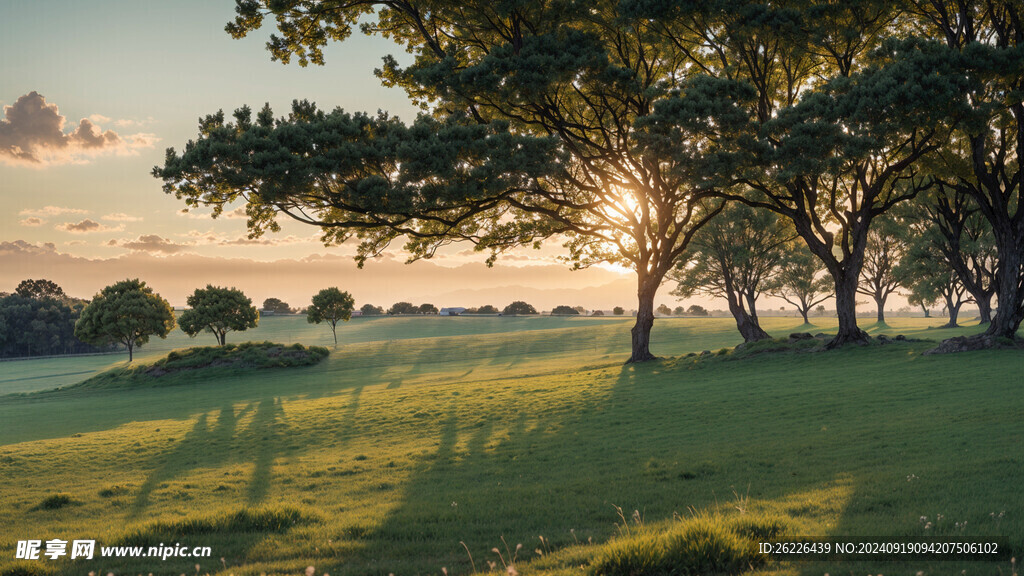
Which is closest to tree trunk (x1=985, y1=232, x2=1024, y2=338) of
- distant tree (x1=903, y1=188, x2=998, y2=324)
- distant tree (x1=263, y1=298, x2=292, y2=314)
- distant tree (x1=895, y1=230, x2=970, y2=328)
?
distant tree (x1=903, y1=188, x2=998, y2=324)

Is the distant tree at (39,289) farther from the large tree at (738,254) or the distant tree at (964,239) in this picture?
the distant tree at (964,239)

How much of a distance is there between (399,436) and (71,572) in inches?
506

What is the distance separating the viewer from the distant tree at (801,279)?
2503 inches

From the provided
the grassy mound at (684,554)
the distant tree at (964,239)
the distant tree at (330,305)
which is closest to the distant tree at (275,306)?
the distant tree at (330,305)

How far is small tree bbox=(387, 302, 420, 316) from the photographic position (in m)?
134

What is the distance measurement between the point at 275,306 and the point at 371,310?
83.4 feet

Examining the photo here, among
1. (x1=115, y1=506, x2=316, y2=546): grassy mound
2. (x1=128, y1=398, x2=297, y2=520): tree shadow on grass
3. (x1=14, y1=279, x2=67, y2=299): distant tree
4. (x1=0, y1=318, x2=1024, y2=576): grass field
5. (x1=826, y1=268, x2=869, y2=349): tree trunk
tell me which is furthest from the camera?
(x1=14, y1=279, x2=67, y2=299): distant tree

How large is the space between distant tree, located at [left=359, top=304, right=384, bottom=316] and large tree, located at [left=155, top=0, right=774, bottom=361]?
10261 centimetres

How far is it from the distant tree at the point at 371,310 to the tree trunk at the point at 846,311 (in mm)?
112085

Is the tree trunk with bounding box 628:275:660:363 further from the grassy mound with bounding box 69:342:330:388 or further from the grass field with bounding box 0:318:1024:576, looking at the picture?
the grassy mound with bounding box 69:342:330:388

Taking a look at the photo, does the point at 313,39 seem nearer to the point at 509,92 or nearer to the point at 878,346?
the point at 509,92

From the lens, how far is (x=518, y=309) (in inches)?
5157

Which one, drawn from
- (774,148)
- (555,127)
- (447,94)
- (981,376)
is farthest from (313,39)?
(981,376)

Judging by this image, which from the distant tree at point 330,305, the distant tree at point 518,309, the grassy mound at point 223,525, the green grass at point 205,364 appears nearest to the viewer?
the grassy mound at point 223,525
